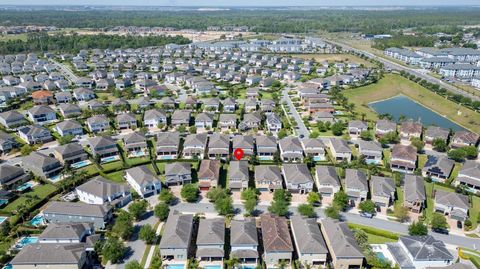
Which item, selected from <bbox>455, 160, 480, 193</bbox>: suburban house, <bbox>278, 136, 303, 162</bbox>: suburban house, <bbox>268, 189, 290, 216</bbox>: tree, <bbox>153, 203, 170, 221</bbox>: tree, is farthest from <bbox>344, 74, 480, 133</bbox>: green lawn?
<bbox>153, 203, 170, 221</bbox>: tree

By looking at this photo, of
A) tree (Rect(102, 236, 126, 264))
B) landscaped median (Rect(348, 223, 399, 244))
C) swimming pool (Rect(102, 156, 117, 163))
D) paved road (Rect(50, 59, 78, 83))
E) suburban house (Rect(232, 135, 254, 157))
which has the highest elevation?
paved road (Rect(50, 59, 78, 83))

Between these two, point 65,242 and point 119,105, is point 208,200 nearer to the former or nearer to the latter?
point 65,242

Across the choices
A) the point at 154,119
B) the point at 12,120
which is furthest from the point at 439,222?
the point at 12,120

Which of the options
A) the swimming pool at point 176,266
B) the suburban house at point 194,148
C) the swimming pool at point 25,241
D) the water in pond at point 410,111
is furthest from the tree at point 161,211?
the water in pond at point 410,111

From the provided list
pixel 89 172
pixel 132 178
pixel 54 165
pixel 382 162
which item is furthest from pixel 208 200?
pixel 382 162

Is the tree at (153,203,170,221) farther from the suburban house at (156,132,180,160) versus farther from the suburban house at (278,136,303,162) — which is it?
the suburban house at (278,136,303,162)

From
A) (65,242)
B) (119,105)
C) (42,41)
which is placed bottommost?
(65,242)
